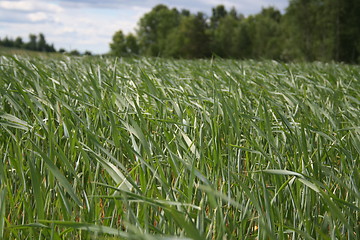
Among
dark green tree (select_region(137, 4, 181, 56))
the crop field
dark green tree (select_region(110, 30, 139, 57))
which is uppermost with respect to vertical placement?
dark green tree (select_region(137, 4, 181, 56))

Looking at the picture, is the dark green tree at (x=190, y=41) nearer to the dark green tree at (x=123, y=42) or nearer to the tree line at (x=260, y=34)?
the tree line at (x=260, y=34)

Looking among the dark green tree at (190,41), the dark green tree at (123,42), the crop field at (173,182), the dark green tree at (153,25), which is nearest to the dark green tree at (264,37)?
the dark green tree at (190,41)

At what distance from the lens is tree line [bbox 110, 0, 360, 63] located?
2812cm

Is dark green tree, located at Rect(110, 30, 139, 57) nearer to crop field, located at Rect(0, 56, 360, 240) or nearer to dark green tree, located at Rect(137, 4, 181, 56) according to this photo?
dark green tree, located at Rect(137, 4, 181, 56)

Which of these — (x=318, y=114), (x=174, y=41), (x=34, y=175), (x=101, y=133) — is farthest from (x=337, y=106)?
(x=174, y=41)

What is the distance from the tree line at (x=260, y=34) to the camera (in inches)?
1107

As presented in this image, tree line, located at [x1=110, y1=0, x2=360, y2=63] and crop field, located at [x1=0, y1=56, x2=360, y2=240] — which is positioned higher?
tree line, located at [x1=110, y1=0, x2=360, y2=63]

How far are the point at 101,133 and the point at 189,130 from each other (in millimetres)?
348

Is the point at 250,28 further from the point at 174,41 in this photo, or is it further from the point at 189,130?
the point at 189,130

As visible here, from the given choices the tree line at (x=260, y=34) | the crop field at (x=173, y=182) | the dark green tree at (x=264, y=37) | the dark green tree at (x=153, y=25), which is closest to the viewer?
the crop field at (x=173, y=182)

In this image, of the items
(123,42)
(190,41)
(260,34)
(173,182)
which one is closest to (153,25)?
(123,42)

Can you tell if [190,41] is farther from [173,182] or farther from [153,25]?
[173,182]

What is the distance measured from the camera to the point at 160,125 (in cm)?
177

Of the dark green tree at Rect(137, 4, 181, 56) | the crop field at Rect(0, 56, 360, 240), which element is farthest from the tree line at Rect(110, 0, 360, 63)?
the crop field at Rect(0, 56, 360, 240)
